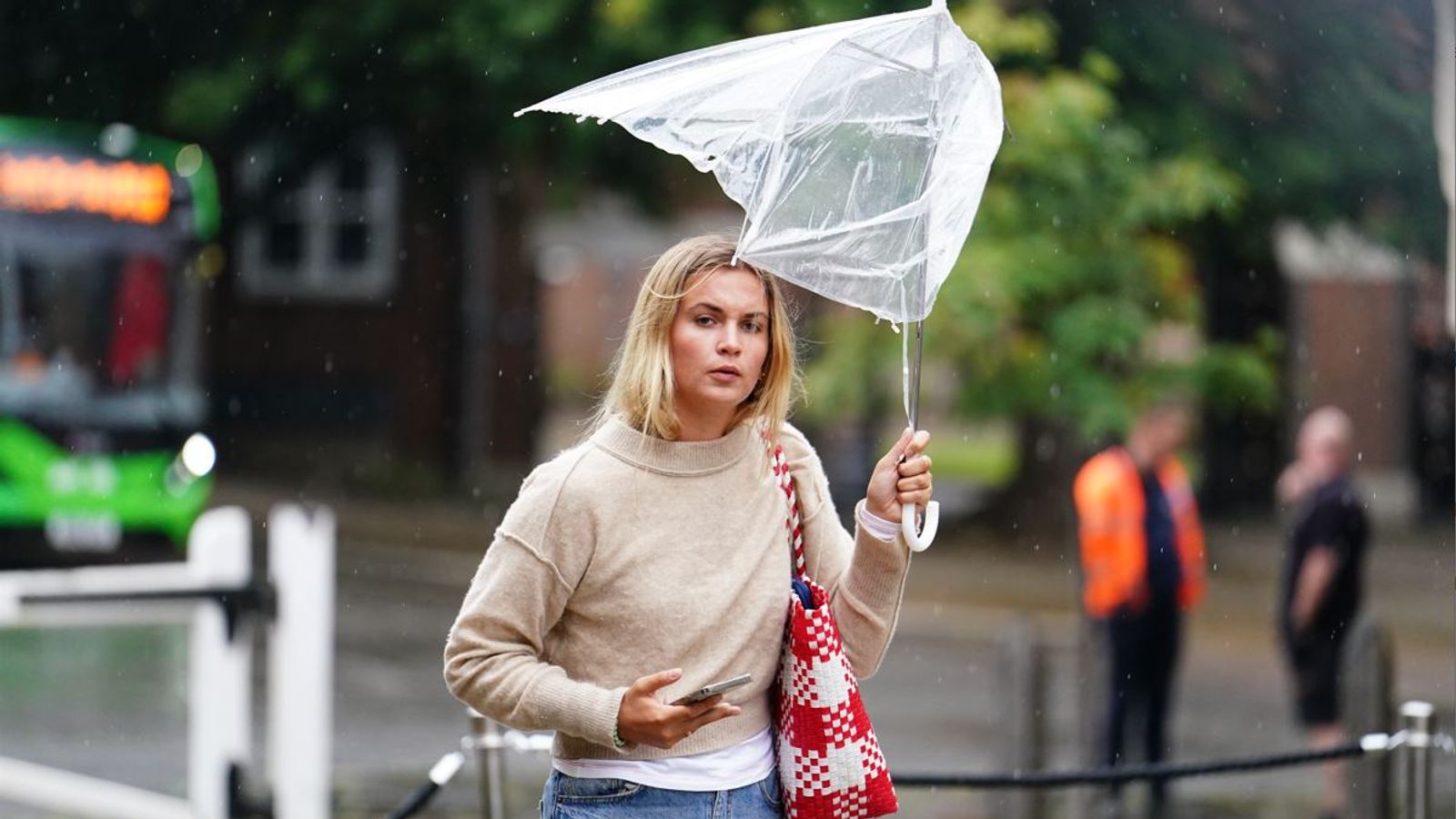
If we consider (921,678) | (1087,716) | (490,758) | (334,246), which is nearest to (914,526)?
(490,758)

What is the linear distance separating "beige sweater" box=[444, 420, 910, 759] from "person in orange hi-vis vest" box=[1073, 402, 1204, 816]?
6.53 metres

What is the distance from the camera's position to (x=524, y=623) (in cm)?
331

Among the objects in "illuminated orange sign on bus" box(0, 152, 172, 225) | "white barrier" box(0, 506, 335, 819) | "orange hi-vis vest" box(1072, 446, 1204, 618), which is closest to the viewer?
"white barrier" box(0, 506, 335, 819)

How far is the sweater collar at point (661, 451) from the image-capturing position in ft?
11.1

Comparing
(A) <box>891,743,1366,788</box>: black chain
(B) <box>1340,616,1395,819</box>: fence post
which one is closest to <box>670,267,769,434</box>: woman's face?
(A) <box>891,743,1366,788</box>: black chain

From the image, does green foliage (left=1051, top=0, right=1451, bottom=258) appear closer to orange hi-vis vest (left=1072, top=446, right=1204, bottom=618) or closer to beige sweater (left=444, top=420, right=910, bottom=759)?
orange hi-vis vest (left=1072, top=446, right=1204, bottom=618)

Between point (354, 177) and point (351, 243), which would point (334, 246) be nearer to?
point (351, 243)

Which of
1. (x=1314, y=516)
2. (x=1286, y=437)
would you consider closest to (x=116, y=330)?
(x=1314, y=516)

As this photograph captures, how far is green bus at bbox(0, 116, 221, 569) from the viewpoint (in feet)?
60.5

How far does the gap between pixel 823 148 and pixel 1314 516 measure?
6.80 meters

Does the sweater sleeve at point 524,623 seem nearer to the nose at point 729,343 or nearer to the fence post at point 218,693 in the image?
the nose at point 729,343

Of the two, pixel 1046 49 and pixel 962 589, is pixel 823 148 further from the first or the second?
pixel 962 589

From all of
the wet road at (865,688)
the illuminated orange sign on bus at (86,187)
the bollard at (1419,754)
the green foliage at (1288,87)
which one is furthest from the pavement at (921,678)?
the illuminated orange sign on bus at (86,187)

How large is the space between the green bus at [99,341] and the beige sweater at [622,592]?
51.9 ft
